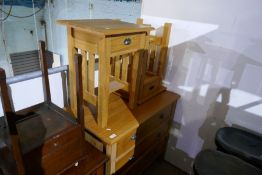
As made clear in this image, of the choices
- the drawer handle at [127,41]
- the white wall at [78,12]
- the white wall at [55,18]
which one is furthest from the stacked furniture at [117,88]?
the white wall at [55,18]

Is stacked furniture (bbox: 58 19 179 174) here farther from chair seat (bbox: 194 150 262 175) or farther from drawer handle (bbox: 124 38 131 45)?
chair seat (bbox: 194 150 262 175)

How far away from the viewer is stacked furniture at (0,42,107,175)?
71cm

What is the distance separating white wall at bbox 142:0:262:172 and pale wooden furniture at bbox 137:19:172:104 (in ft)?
0.36

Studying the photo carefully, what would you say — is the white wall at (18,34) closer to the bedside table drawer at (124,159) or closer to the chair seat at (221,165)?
the bedside table drawer at (124,159)

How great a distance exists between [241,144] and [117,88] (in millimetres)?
883

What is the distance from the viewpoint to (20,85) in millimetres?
1057

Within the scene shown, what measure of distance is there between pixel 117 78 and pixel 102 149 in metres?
0.50

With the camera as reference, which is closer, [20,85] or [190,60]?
[20,85]

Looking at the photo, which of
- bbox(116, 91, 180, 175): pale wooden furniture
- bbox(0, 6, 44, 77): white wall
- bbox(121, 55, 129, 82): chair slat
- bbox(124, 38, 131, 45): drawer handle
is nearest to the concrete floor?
bbox(116, 91, 180, 175): pale wooden furniture

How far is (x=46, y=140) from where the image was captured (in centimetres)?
78

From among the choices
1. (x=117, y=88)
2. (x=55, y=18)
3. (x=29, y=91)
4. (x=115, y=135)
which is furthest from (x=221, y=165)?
(x=55, y=18)

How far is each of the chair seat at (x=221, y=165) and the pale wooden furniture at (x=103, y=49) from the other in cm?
56

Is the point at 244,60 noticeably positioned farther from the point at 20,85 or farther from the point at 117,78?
the point at 20,85

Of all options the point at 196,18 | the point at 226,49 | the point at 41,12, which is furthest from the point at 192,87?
the point at 41,12
